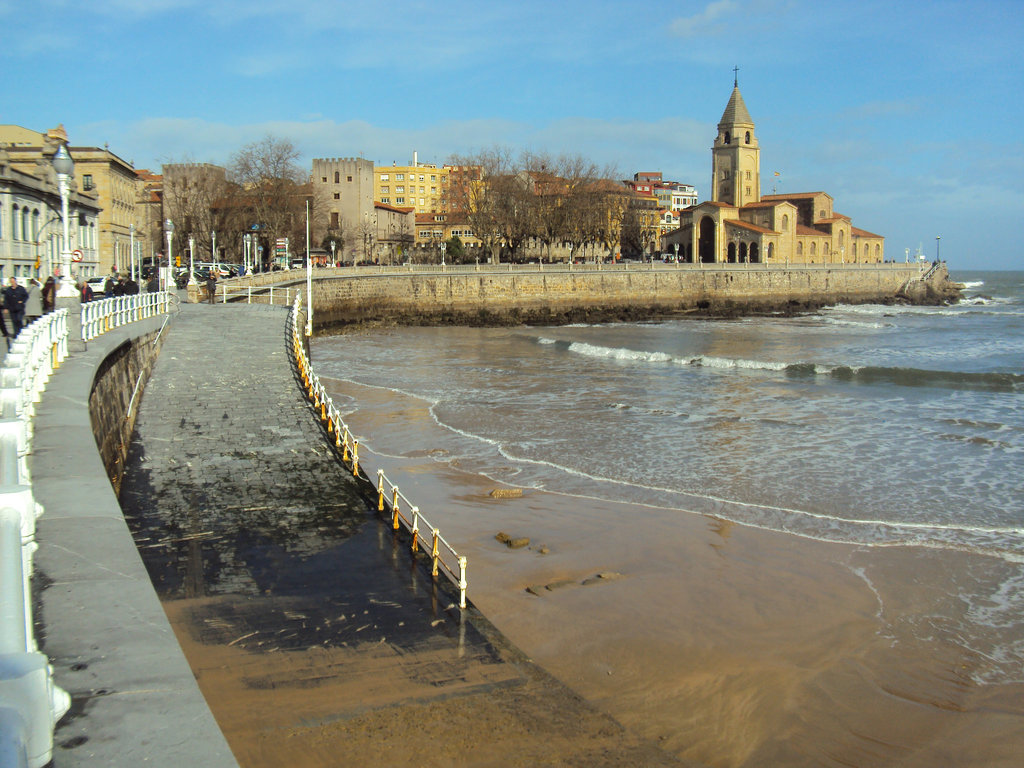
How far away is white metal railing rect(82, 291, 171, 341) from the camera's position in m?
15.0

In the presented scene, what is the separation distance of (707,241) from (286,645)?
274 feet

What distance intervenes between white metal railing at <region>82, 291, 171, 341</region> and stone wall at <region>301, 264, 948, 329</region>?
23.6 m

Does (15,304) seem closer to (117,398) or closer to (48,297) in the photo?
(48,297)

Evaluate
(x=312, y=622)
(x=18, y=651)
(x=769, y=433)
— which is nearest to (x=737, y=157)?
(x=769, y=433)

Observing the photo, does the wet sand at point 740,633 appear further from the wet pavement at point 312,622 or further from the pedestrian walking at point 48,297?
the pedestrian walking at point 48,297

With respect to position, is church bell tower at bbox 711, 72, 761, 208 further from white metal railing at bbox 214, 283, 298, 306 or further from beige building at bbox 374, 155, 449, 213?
white metal railing at bbox 214, 283, 298, 306

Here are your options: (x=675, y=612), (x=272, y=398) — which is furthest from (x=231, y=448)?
(x=675, y=612)

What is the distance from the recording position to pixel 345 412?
2067cm

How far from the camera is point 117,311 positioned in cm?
1755

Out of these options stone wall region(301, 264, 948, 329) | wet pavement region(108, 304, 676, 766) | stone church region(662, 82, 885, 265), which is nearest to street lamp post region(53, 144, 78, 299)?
wet pavement region(108, 304, 676, 766)

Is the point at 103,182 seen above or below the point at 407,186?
below

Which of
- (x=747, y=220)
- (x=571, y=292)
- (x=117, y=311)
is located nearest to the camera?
(x=117, y=311)

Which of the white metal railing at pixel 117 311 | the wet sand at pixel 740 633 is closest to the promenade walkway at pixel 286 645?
the wet sand at pixel 740 633

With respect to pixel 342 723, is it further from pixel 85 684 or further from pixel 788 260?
pixel 788 260
